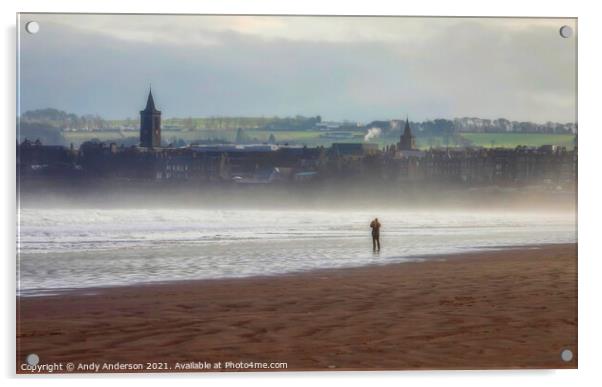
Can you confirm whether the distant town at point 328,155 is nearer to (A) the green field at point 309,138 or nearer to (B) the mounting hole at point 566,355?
(A) the green field at point 309,138

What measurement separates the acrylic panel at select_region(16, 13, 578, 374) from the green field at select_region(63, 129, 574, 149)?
19 mm

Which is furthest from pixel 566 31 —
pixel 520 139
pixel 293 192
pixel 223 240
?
pixel 223 240

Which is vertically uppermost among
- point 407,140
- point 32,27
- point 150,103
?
point 32,27

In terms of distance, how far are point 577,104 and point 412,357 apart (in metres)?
2.51

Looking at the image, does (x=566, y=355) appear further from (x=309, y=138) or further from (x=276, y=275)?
(x=309, y=138)

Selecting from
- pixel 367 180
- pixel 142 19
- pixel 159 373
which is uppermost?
pixel 142 19

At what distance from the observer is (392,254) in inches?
297

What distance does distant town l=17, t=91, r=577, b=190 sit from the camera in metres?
7.47

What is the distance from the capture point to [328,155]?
7668 millimetres

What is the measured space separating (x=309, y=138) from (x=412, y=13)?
1.33 m

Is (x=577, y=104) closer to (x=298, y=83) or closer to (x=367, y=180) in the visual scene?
A: (x=367, y=180)

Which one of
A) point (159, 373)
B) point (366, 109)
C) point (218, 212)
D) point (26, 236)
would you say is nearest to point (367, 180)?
point (366, 109)

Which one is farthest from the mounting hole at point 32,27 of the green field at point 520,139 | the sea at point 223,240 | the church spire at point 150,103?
the green field at point 520,139

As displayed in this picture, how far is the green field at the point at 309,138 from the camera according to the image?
7406 mm
